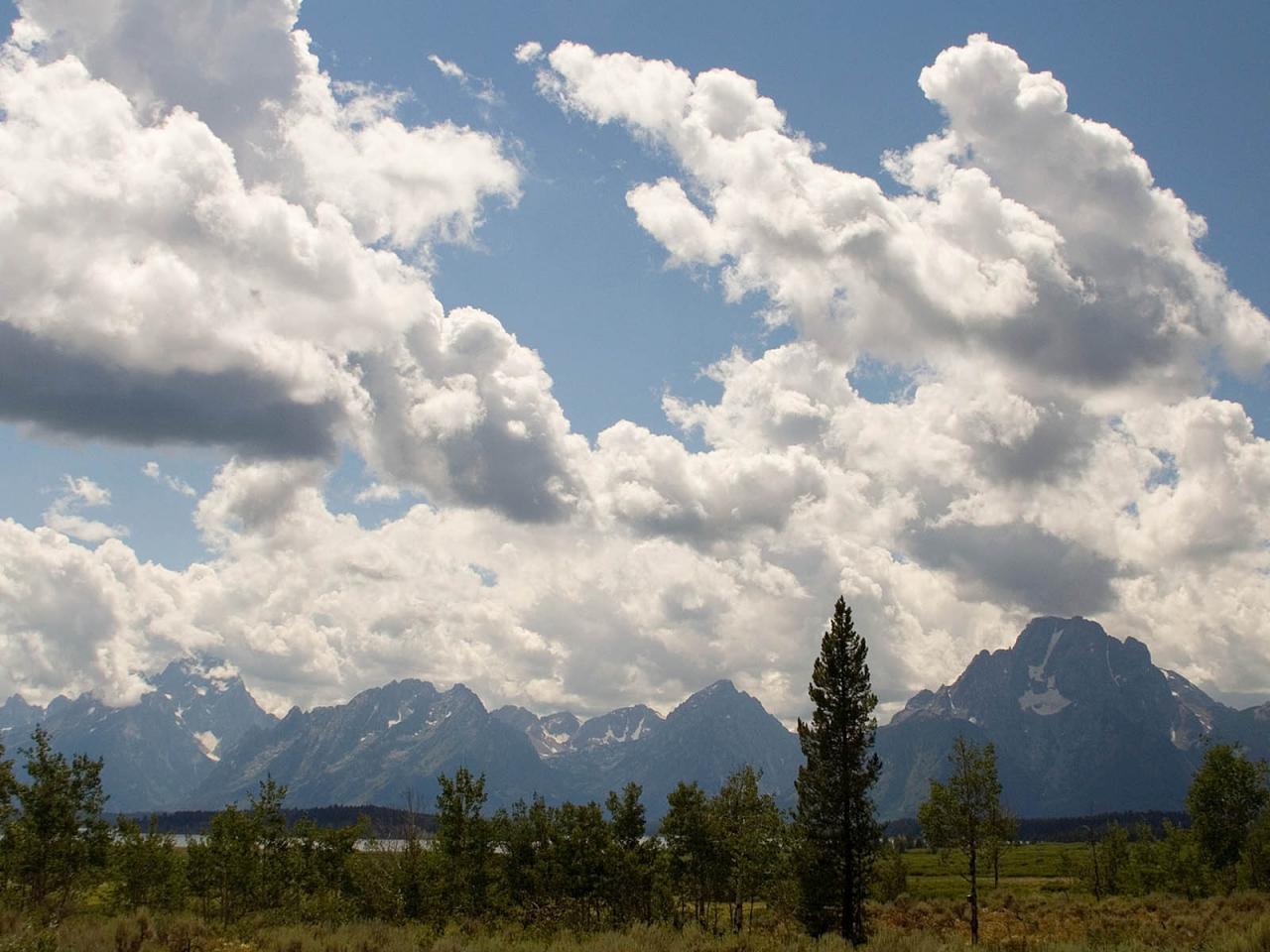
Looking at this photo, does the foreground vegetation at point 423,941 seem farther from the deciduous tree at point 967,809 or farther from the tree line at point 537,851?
the deciduous tree at point 967,809

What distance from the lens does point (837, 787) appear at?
49.6 metres

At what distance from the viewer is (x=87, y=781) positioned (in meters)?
46.1

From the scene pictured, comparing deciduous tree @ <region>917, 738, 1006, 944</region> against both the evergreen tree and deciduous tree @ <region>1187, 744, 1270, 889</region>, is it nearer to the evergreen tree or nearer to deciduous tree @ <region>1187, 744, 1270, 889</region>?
deciduous tree @ <region>1187, 744, 1270, 889</region>

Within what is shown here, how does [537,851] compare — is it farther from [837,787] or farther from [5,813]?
[5,813]

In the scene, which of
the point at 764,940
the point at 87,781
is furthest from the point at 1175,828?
the point at 87,781

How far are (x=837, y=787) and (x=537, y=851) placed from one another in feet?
62.2

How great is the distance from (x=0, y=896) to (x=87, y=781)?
6564 millimetres

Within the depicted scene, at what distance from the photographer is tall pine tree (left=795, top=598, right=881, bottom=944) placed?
49344mm

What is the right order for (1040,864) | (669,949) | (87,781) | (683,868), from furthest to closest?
(1040,864) → (683,868) → (87,781) → (669,949)

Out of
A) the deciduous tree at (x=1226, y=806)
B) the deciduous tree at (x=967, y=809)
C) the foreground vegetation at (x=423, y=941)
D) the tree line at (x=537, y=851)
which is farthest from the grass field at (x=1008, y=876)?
the foreground vegetation at (x=423, y=941)

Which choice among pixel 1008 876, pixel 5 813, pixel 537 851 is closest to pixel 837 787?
pixel 537 851

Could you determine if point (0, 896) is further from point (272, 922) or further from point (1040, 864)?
point (1040, 864)

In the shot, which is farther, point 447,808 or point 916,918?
point 916,918

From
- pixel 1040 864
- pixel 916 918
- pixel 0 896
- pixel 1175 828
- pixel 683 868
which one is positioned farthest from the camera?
pixel 1040 864
